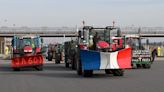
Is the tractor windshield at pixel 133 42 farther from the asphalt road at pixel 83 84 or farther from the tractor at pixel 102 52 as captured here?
the asphalt road at pixel 83 84

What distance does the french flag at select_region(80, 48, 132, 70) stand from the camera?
→ 25.3 metres

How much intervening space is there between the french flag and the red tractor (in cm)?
914

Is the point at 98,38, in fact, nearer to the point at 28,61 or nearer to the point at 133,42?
the point at 28,61

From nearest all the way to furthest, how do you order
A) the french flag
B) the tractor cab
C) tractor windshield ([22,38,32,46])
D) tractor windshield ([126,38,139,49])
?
the french flag → the tractor cab → tractor windshield ([22,38,32,46]) → tractor windshield ([126,38,139,49])

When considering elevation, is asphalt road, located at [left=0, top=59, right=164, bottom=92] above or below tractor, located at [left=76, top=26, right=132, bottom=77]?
below

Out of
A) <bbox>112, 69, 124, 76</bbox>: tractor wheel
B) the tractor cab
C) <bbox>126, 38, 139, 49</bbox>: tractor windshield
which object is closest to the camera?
<bbox>112, 69, 124, 76</bbox>: tractor wheel

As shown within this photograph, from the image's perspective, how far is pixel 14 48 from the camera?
36781mm

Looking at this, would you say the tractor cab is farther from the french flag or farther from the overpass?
the overpass

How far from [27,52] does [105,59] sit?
37.7 ft

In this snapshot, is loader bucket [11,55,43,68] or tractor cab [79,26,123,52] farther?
loader bucket [11,55,43,68]

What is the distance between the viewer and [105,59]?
25312 millimetres

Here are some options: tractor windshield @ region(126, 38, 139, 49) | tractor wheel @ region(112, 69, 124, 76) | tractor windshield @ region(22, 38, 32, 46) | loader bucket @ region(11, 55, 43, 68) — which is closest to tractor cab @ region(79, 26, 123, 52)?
tractor wheel @ region(112, 69, 124, 76)

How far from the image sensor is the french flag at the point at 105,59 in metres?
25.3

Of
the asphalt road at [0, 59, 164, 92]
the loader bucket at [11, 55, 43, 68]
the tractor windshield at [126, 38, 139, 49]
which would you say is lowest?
the asphalt road at [0, 59, 164, 92]
